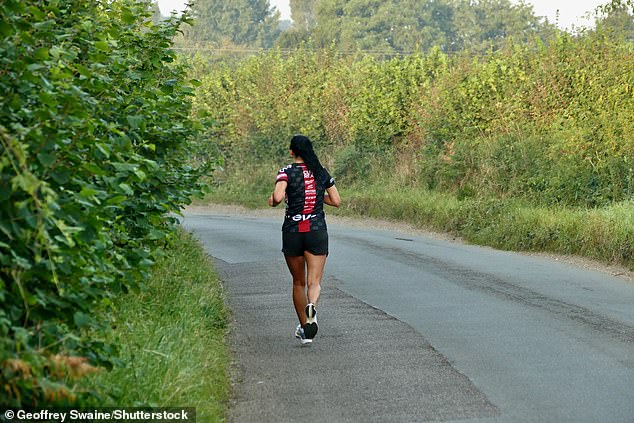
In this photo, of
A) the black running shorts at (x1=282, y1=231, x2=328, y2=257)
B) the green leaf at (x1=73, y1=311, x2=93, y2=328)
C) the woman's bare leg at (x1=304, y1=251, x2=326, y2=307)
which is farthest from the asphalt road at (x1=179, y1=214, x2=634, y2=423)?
the green leaf at (x1=73, y1=311, x2=93, y2=328)

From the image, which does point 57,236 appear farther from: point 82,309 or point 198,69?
point 198,69

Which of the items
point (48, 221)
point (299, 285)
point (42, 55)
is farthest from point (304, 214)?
point (48, 221)

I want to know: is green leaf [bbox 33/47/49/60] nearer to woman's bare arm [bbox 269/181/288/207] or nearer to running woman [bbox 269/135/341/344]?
woman's bare arm [bbox 269/181/288/207]

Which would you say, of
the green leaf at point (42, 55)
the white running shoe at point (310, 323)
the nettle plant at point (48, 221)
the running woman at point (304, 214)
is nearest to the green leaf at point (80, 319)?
the nettle plant at point (48, 221)

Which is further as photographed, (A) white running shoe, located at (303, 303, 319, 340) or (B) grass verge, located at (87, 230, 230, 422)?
(A) white running shoe, located at (303, 303, 319, 340)

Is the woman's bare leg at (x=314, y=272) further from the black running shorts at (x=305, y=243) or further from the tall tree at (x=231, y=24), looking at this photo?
the tall tree at (x=231, y=24)

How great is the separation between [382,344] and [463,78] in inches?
856

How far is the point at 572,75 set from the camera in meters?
26.0

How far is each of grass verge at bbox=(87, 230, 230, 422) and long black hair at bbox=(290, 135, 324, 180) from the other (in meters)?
1.79

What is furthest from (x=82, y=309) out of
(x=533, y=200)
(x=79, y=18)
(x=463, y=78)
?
(x=463, y=78)

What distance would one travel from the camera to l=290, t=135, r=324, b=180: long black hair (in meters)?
10.8

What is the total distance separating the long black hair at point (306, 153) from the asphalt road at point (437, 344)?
5.29 ft

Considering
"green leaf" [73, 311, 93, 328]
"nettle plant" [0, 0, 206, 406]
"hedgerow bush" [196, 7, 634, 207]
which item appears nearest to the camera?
"nettle plant" [0, 0, 206, 406]

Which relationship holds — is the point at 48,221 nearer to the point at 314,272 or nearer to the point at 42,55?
the point at 42,55
